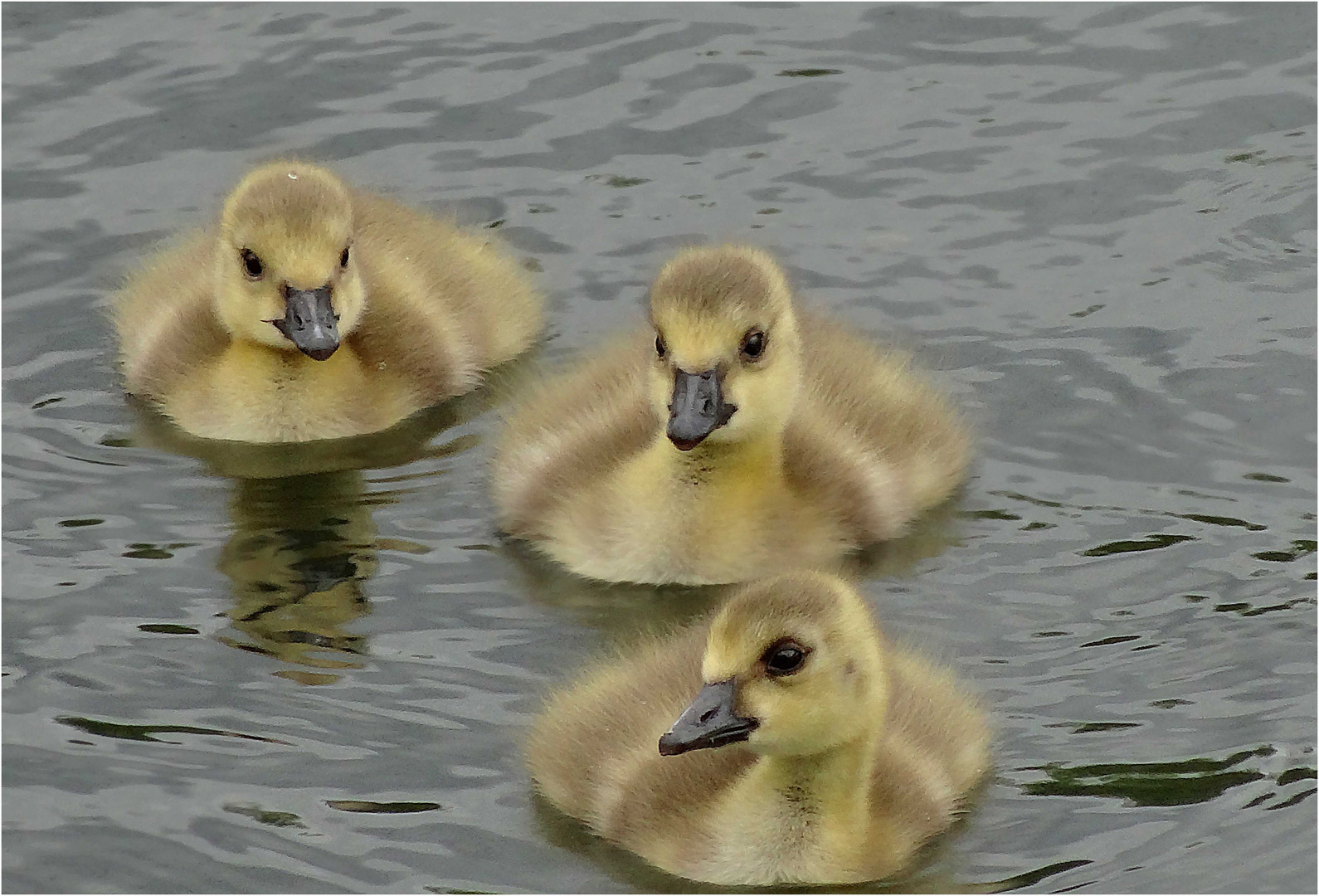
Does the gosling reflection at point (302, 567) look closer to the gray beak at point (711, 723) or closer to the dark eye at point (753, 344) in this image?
the dark eye at point (753, 344)

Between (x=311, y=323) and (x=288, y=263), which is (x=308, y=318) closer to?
(x=311, y=323)

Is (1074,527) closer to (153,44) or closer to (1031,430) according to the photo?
(1031,430)

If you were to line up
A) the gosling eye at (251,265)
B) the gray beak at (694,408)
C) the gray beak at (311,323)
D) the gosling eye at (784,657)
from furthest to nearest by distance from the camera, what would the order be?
the gosling eye at (251,265) → the gray beak at (311,323) → the gray beak at (694,408) → the gosling eye at (784,657)

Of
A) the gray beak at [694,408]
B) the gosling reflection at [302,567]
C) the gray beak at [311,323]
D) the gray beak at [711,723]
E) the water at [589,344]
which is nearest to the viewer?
the gray beak at [711,723]

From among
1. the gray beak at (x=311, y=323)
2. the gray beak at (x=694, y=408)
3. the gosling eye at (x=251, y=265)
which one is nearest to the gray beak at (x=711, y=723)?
the gray beak at (x=694, y=408)

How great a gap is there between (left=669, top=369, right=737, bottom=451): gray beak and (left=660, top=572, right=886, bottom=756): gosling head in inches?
47.4

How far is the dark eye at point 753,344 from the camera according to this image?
302 inches

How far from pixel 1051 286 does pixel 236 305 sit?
3240 millimetres

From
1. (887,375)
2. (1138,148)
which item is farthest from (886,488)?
(1138,148)

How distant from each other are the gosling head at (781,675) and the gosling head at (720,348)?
1274 millimetres

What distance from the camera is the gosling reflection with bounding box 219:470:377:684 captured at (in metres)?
7.57

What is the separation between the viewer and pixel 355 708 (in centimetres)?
717

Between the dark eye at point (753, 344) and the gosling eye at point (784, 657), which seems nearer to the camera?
the gosling eye at point (784, 657)

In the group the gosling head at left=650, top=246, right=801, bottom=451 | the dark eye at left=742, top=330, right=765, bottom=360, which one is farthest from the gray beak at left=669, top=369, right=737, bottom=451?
the dark eye at left=742, top=330, right=765, bottom=360
